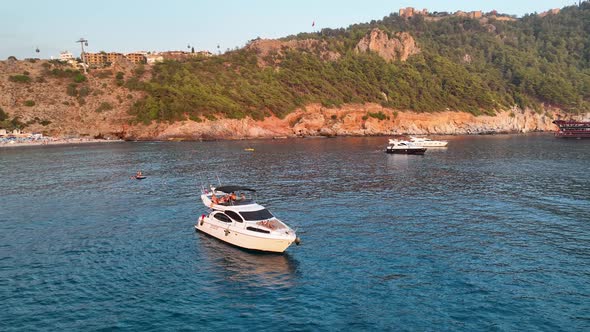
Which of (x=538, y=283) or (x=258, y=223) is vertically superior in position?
(x=258, y=223)

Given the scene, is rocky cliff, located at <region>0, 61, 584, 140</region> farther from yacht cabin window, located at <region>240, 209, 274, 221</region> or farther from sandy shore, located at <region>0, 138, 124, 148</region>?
yacht cabin window, located at <region>240, 209, 274, 221</region>

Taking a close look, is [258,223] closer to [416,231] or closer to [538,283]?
[416,231]

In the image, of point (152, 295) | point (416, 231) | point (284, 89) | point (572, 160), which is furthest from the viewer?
point (284, 89)

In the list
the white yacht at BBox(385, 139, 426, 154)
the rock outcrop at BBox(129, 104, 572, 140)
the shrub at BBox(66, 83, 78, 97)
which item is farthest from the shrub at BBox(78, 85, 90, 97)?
the white yacht at BBox(385, 139, 426, 154)

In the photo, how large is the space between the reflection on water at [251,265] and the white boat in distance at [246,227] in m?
0.74

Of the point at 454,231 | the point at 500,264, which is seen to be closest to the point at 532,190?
the point at 454,231

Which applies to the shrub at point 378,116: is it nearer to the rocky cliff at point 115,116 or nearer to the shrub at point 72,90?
the rocky cliff at point 115,116

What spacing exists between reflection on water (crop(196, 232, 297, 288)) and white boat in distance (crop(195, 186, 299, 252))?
2.42ft

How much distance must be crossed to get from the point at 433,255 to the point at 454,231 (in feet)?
27.1

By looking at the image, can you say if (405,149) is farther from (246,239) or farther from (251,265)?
(251,265)

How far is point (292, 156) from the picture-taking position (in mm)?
106188

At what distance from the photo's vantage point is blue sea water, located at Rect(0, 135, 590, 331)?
2597cm

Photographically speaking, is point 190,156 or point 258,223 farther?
point 190,156

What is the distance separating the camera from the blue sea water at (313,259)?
25969 millimetres
